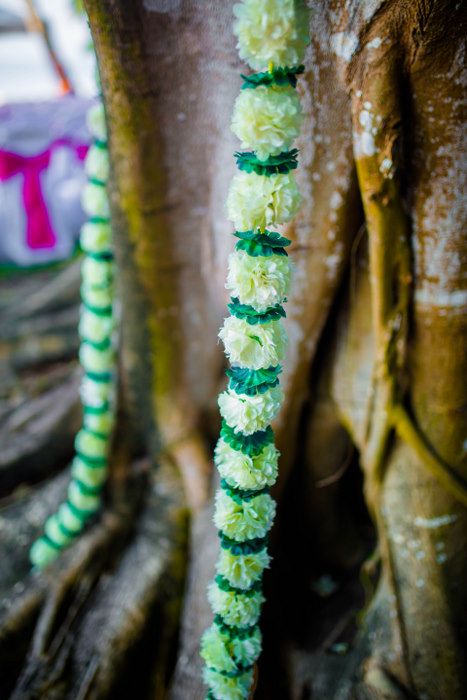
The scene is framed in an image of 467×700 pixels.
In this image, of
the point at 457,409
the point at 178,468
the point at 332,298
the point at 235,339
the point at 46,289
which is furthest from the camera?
the point at 46,289

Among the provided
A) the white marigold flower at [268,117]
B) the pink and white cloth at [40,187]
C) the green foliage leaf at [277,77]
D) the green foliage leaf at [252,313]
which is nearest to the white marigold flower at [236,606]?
the green foliage leaf at [252,313]

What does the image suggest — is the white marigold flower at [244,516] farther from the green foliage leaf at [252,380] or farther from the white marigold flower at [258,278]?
the white marigold flower at [258,278]

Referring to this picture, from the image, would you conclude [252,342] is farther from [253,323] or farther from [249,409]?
[249,409]

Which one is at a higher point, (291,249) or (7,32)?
(7,32)

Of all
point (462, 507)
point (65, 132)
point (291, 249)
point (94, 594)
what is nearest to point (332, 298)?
point (291, 249)

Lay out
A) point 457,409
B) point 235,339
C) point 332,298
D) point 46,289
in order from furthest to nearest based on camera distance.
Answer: point 46,289
point 332,298
point 457,409
point 235,339

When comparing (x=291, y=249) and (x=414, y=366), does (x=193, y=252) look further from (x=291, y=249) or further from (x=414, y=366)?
(x=414, y=366)

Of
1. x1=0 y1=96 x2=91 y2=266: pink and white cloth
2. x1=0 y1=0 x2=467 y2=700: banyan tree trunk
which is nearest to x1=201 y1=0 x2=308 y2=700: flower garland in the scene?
x1=0 y1=0 x2=467 y2=700: banyan tree trunk
